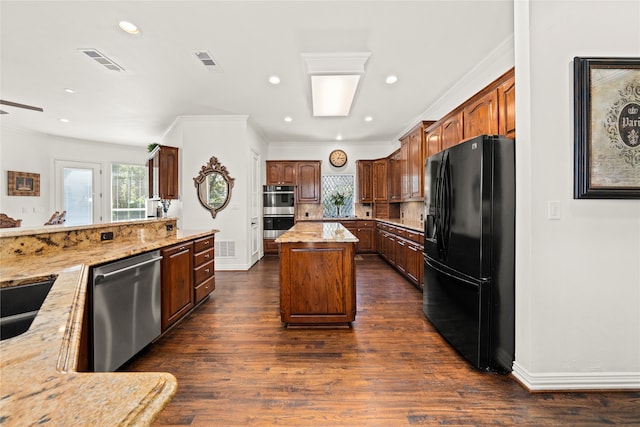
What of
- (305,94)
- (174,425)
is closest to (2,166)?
(305,94)

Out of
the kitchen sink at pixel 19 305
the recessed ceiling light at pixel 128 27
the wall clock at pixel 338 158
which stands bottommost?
the kitchen sink at pixel 19 305

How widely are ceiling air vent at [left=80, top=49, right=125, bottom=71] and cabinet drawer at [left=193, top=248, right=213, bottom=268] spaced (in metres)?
2.39

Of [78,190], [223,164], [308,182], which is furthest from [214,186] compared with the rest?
[78,190]

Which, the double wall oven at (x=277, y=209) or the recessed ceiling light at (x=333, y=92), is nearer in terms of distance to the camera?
the recessed ceiling light at (x=333, y=92)

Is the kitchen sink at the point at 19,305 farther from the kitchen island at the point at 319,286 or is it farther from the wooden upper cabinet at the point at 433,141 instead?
the wooden upper cabinet at the point at 433,141

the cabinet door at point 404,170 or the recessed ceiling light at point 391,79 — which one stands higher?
the recessed ceiling light at point 391,79

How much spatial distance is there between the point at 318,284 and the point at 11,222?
5.22 m

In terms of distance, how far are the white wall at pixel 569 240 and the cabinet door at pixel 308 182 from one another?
5124mm

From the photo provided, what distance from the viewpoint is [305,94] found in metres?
3.93

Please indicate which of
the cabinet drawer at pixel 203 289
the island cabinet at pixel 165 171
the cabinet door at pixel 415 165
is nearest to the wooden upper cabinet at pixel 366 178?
the cabinet door at pixel 415 165

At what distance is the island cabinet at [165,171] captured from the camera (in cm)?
466

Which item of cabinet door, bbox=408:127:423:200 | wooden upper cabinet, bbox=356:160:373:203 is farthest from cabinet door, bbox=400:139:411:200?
wooden upper cabinet, bbox=356:160:373:203

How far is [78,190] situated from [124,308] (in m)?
6.64

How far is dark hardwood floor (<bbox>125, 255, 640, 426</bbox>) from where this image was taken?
159 centimetres
